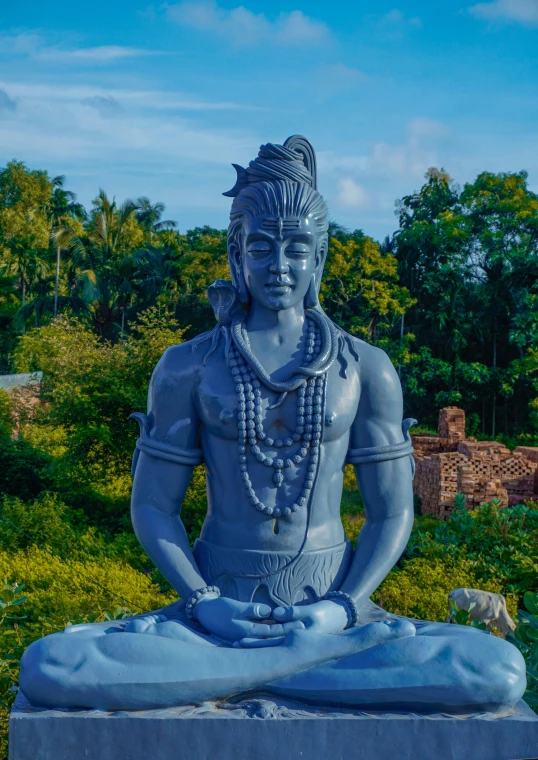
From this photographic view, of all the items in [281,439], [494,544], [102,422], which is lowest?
[494,544]

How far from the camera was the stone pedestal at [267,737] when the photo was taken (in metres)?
2.68

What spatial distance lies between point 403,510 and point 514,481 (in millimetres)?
9178

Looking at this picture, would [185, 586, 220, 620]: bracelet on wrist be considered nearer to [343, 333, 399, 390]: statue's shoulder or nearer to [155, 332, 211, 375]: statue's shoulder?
[155, 332, 211, 375]: statue's shoulder

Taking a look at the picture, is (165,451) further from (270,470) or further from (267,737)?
(267,737)

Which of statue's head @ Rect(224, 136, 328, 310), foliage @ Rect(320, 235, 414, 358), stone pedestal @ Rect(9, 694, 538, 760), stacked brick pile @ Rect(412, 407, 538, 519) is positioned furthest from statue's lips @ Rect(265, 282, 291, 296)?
foliage @ Rect(320, 235, 414, 358)

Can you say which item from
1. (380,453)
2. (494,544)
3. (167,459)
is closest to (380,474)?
(380,453)

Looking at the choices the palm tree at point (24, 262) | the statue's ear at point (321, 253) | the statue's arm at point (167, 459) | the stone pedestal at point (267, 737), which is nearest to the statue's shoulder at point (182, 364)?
the statue's arm at point (167, 459)

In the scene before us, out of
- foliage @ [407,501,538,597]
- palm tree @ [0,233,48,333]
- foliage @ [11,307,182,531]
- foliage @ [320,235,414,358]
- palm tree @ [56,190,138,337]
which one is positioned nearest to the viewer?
foliage @ [407,501,538,597]

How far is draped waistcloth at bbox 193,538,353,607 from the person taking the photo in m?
3.14

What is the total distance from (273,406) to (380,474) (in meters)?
0.45

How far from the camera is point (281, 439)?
3.15m

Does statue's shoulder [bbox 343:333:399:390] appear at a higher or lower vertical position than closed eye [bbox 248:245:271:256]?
lower

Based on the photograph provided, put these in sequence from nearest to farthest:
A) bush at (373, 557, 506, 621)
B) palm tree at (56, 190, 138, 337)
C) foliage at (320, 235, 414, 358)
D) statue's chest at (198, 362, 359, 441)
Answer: statue's chest at (198, 362, 359, 441) → bush at (373, 557, 506, 621) → foliage at (320, 235, 414, 358) → palm tree at (56, 190, 138, 337)

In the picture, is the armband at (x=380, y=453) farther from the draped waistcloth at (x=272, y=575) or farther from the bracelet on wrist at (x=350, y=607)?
the bracelet on wrist at (x=350, y=607)
